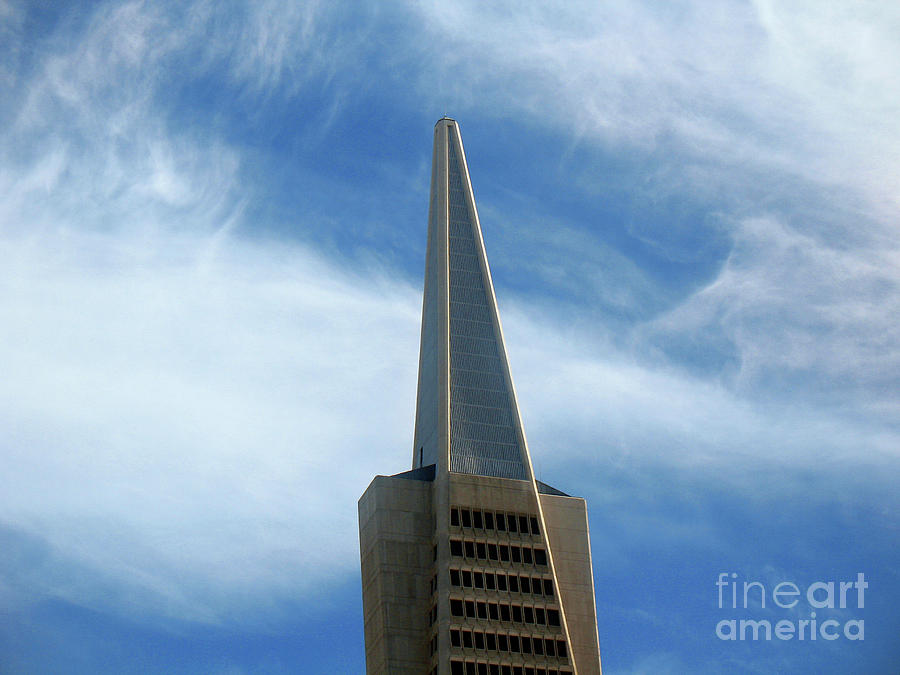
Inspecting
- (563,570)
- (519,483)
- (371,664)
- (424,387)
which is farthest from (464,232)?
(371,664)

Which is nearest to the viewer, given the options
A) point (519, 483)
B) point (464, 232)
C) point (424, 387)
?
point (519, 483)

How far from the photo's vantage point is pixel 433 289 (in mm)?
167125

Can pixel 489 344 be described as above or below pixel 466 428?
above

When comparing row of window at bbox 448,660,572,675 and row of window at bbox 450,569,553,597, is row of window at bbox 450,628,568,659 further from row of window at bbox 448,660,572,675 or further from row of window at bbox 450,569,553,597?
row of window at bbox 450,569,553,597

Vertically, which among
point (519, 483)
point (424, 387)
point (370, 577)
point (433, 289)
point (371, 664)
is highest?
point (433, 289)

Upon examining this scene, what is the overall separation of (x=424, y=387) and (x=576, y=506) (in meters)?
25.2

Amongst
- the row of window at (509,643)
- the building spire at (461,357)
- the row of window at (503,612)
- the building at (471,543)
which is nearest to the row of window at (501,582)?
the building at (471,543)

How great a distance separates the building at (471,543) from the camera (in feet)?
440

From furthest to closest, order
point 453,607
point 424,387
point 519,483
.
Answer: point 424,387, point 519,483, point 453,607

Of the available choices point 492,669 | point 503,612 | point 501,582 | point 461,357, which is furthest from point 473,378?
point 492,669

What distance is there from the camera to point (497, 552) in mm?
140250

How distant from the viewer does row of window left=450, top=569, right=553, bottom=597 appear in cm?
13700

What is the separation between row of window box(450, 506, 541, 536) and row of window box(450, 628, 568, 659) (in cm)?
1282

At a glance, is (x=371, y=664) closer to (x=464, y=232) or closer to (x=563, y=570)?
(x=563, y=570)
